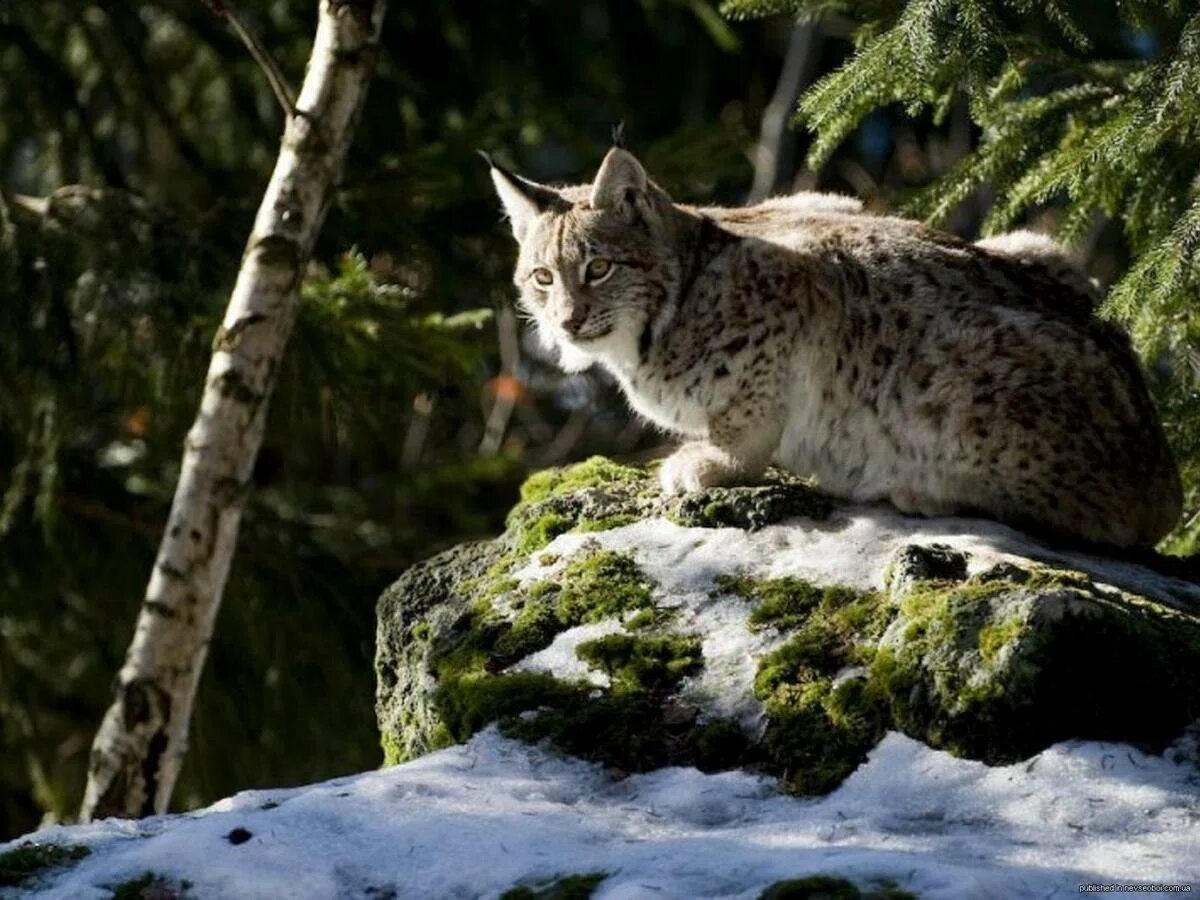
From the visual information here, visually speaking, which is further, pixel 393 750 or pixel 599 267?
pixel 599 267

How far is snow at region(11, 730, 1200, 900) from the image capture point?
3.41 m

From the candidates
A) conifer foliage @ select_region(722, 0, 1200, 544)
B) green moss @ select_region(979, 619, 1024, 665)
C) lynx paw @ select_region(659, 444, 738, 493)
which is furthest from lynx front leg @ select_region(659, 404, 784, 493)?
green moss @ select_region(979, 619, 1024, 665)

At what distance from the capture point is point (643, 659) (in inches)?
175

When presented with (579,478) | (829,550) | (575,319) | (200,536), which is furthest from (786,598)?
(200,536)

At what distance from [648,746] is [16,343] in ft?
12.7

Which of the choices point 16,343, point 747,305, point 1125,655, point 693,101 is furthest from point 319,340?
point 693,101

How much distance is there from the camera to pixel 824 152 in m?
5.91

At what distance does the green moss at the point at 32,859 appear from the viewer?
11.8 ft

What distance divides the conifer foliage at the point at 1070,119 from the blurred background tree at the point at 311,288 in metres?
0.02

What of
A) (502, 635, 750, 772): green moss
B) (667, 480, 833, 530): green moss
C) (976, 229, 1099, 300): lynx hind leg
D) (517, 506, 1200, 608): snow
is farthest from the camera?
(976, 229, 1099, 300): lynx hind leg

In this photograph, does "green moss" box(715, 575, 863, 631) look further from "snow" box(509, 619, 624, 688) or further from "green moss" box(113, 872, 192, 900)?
"green moss" box(113, 872, 192, 900)

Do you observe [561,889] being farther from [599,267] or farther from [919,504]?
[599,267]

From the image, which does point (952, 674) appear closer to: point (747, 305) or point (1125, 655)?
point (1125, 655)

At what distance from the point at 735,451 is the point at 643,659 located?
120 centimetres
